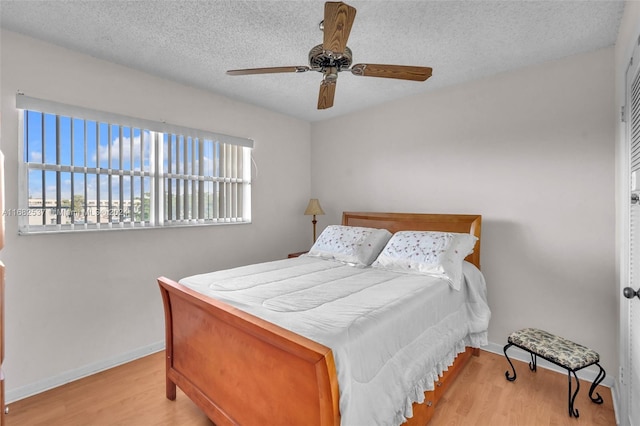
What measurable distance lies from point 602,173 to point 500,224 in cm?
79

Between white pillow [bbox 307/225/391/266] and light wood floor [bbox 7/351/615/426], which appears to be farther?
white pillow [bbox 307/225/391/266]

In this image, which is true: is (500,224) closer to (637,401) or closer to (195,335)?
(637,401)

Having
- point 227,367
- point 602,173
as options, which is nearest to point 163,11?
point 227,367

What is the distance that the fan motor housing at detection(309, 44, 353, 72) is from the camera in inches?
72.5

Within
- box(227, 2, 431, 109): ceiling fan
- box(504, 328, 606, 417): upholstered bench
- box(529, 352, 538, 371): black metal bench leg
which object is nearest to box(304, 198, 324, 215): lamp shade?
box(227, 2, 431, 109): ceiling fan

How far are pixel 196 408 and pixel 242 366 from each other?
0.83m

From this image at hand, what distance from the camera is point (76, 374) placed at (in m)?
2.44

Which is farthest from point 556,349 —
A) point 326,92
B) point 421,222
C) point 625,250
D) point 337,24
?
point 337,24

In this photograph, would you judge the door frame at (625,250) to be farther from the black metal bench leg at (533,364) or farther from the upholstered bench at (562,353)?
the black metal bench leg at (533,364)

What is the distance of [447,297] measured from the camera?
7.25ft

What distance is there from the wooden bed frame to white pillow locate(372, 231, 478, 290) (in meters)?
0.67

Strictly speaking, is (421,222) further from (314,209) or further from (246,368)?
(246,368)

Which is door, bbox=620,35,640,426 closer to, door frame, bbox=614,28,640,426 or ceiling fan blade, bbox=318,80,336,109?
door frame, bbox=614,28,640,426

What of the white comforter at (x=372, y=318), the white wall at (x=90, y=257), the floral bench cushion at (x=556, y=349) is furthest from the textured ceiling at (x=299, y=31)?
the floral bench cushion at (x=556, y=349)
